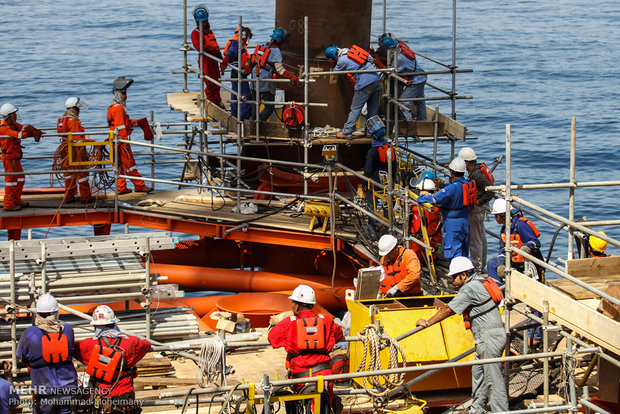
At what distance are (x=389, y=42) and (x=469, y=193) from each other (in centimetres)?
446

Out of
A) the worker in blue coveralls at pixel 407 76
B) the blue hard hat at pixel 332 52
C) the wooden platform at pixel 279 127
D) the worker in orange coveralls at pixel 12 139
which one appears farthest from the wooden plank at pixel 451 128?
the worker in orange coveralls at pixel 12 139

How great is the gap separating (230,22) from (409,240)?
40.7 meters

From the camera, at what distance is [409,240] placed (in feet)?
48.6

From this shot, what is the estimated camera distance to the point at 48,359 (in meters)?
10.4

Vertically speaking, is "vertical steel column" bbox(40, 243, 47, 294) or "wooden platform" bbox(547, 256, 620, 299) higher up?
"wooden platform" bbox(547, 256, 620, 299)

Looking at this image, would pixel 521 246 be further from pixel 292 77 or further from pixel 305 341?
pixel 292 77

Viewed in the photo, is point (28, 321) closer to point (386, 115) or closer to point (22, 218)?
point (22, 218)

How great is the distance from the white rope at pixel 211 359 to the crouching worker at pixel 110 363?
1.18 metres

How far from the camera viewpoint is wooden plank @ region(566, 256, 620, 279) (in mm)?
11406

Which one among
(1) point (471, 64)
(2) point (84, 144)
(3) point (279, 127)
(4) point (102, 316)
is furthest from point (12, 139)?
(1) point (471, 64)

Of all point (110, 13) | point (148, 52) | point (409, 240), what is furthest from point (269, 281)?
point (110, 13)

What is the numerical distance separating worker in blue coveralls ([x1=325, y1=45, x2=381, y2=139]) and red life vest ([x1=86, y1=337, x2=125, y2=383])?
8.20m

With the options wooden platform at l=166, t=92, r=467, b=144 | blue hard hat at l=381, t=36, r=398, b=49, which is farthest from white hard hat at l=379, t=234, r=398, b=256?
blue hard hat at l=381, t=36, r=398, b=49

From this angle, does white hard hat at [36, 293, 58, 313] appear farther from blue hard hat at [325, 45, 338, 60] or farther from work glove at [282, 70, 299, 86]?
blue hard hat at [325, 45, 338, 60]
